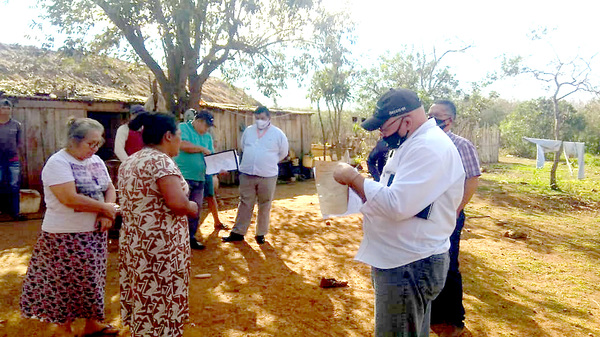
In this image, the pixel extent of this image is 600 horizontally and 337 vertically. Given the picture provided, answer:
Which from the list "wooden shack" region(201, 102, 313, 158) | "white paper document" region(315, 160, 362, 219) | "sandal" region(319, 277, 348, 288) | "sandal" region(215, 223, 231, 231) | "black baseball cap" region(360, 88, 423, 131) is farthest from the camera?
"wooden shack" region(201, 102, 313, 158)

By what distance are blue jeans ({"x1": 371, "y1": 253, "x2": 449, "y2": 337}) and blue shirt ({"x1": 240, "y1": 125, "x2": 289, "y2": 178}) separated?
3571 millimetres

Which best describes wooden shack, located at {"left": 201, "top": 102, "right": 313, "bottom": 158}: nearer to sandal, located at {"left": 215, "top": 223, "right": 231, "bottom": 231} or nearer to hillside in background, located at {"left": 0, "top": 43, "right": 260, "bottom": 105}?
hillside in background, located at {"left": 0, "top": 43, "right": 260, "bottom": 105}

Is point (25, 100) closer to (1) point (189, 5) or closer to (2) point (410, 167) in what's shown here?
(1) point (189, 5)

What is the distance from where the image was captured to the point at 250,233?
20.4 feet

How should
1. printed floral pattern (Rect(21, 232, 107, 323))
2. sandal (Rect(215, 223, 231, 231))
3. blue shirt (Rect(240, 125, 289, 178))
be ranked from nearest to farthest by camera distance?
1. printed floral pattern (Rect(21, 232, 107, 323))
2. blue shirt (Rect(240, 125, 289, 178))
3. sandal (Rect(215, 223, 231, 231))

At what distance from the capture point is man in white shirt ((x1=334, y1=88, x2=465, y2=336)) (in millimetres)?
1804

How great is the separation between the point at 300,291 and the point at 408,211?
105 inches

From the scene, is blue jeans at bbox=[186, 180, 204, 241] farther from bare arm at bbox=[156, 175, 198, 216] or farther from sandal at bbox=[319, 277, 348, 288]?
bare arm at bbox=[156, 175, 198, 216]

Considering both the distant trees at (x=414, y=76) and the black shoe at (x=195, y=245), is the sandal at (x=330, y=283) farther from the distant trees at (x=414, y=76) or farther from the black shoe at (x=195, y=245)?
the distant trees at (x=414, y=76)

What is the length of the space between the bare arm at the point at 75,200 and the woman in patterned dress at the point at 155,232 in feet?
1.60

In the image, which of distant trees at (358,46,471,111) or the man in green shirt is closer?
Result: the man in green shirt

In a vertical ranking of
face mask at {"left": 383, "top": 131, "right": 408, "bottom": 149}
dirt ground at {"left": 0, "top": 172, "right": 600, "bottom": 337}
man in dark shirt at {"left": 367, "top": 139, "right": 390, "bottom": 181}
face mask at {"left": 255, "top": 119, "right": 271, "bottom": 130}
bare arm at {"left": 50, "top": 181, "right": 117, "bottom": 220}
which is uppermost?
face mask at {"left": 255, "top": 119, "right": 271, "bottom": 130}

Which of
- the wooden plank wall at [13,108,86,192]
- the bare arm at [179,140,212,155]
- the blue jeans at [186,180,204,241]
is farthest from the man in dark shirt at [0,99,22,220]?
the blue jeans at [186,180,204,241]

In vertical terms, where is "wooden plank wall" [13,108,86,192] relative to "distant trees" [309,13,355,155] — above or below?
below
